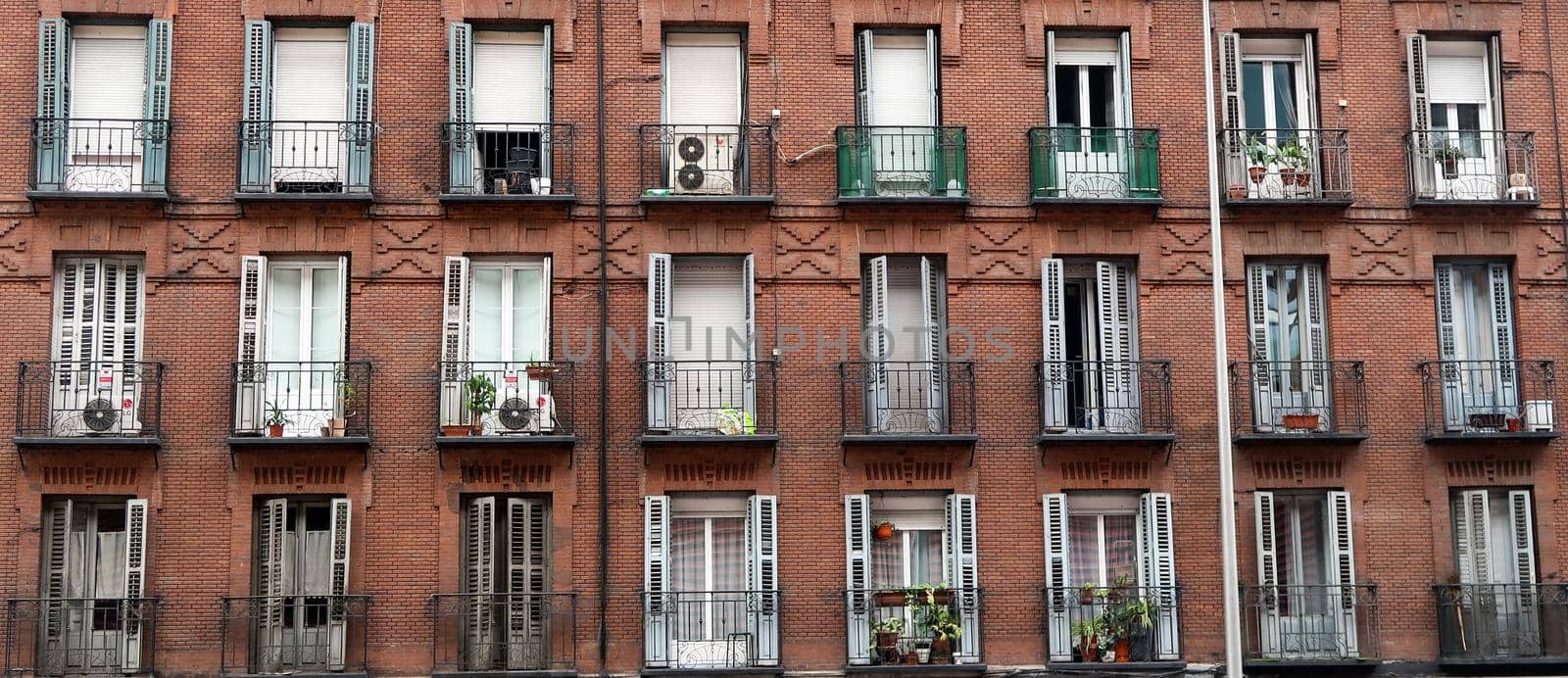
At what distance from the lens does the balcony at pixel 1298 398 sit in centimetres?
2684

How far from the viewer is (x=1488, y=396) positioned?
89.6 feet

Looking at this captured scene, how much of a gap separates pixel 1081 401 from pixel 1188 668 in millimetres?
4048

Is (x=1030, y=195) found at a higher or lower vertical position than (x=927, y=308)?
higher

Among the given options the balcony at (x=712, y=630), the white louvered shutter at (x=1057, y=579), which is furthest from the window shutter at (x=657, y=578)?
the white louvered shutter at (x=1057, y=579)

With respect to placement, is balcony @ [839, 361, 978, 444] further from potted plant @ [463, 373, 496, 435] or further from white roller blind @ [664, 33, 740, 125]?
potted plant @ [463, 373, 496, 435]

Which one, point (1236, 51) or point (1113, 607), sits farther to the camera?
point (1236, 51)

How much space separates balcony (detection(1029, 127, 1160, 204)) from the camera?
27.1 meters

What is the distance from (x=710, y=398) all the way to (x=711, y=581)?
8.53 feet

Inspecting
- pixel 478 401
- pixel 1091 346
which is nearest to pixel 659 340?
→ pixel 478 401

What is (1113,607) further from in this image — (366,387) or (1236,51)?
(366,387)

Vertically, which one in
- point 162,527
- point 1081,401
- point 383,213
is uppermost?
point 383,213

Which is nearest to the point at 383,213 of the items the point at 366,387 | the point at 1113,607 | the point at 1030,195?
the point at 366,387

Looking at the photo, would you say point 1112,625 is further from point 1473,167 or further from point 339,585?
point 339,585

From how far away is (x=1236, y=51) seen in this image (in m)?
27.7
